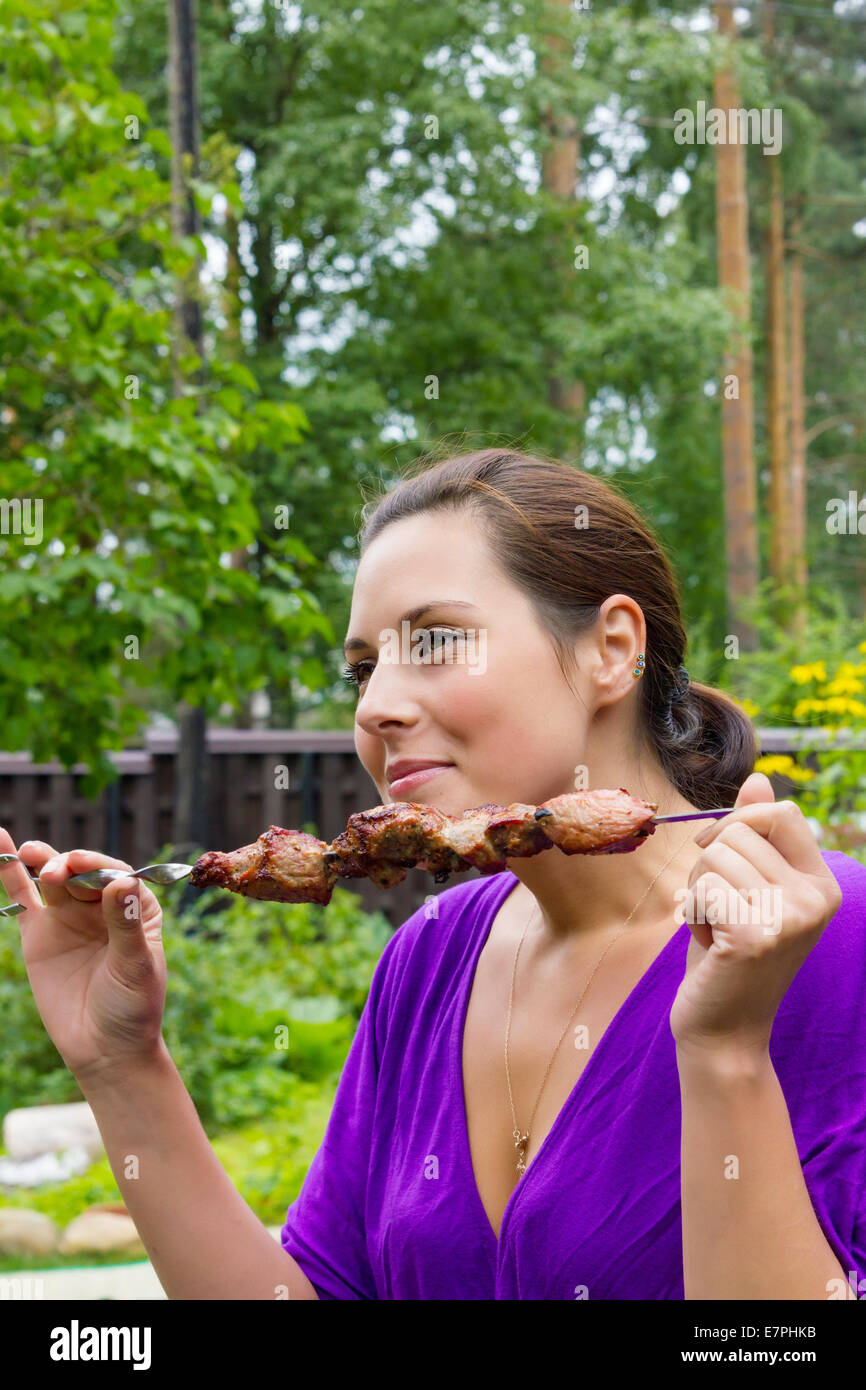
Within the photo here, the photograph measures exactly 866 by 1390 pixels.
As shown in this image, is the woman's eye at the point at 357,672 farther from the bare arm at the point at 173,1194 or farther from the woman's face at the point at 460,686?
the bare arm at the point at 173,1194

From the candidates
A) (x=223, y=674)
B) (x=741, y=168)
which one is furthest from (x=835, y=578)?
(x=223, y=674)

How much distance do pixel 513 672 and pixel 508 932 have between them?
0.59 meters

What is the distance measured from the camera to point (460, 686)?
6.11 ft

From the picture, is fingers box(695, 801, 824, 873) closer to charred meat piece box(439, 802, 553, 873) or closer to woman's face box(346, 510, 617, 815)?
charred meat piece box(439, 802, 553, 873)

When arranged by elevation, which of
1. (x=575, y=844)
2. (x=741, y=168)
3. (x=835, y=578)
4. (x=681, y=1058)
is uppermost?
(x=741, y=168)

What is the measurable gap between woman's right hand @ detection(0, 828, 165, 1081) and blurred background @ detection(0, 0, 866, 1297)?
138 centimetres

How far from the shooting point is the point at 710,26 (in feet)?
56.8

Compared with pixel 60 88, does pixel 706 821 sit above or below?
below

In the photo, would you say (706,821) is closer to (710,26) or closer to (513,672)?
(513,672)

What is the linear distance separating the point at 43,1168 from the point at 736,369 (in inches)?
576

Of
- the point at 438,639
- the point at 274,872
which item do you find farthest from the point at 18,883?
the point at 438,639

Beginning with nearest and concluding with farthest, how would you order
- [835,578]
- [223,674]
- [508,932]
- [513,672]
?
[513,672], [508,932], [223,674], [835,578]

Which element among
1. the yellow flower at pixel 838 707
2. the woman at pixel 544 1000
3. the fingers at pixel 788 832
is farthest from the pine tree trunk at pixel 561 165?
the fingers at pixel 788 832

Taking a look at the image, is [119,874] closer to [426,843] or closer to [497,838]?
[426,843]
